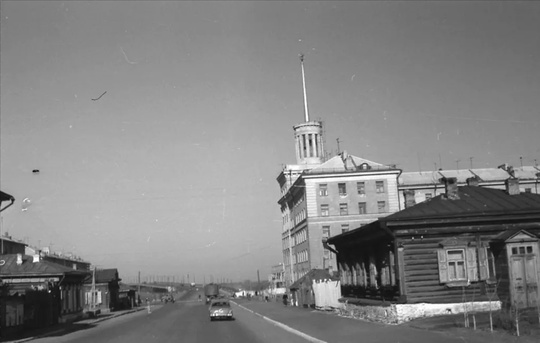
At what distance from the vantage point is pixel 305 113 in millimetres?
104125

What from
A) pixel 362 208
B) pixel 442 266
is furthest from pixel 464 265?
pixel 362 208

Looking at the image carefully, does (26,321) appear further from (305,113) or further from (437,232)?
(305,113)

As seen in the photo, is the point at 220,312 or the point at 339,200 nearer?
the point at 220,312

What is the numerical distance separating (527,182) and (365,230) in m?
63.5

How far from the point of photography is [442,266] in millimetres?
26766

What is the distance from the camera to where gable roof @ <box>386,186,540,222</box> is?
26641 millimetres

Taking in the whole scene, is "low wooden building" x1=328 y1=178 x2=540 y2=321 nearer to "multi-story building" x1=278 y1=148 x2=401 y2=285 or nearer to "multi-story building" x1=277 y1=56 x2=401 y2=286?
"multi-story building" x1=277 y1=56 x2=401 y2=286

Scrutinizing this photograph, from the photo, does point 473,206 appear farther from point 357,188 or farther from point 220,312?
point 357,188

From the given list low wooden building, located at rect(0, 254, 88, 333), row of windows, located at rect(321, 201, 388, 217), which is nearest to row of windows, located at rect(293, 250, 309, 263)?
row of windows, located at rect(321, 201, 388, 217)

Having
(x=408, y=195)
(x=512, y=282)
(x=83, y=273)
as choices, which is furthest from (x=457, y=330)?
(x=83, y=273)

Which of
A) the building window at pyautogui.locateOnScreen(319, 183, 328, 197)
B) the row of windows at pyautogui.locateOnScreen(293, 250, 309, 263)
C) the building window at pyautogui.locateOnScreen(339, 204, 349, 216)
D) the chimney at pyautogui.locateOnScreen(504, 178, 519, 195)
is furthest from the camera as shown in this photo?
the row of windows at pyautogui.locateOnScreen(293, 250, 309, 263)

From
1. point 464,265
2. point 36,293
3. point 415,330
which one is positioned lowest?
point 415,330

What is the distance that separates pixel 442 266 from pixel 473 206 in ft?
10.6

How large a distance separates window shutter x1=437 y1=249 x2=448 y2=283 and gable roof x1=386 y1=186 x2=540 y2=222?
1675mm
